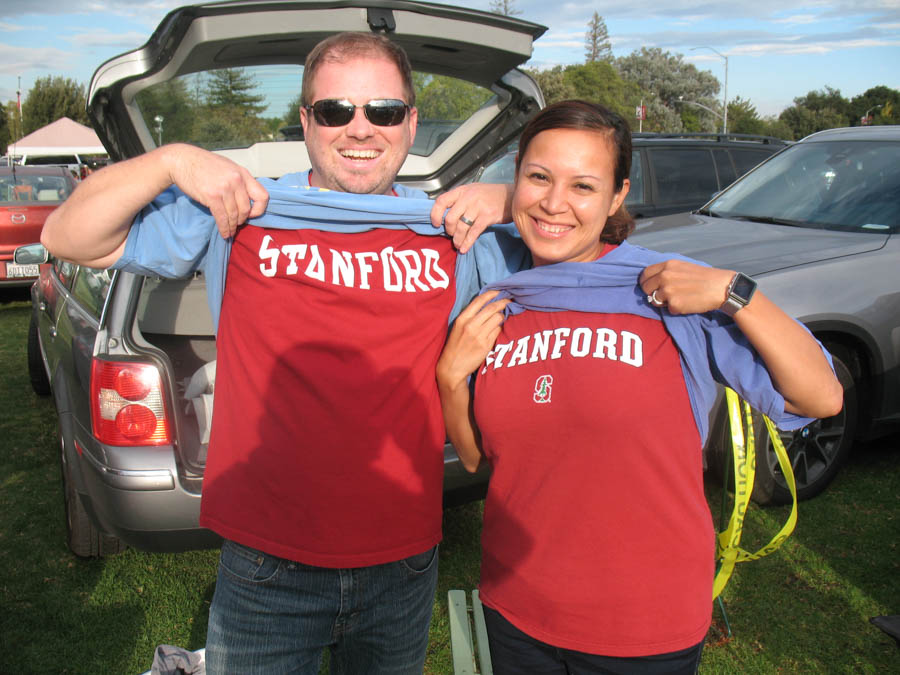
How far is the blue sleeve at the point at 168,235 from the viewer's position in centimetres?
169

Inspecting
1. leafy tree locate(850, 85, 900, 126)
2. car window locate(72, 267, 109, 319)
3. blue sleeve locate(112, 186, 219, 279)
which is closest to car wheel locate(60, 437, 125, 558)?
car window locate(72, 267, 109, 319)

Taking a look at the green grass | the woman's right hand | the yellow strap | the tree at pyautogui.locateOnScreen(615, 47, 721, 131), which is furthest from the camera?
the tree at pyautogui.locateOnScreen(615, 47, 721, 131)

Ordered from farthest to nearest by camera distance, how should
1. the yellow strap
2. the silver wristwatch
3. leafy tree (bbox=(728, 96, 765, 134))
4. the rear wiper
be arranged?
leafy tree (bbox=(728, 96, 765, 134)), the rear wiper, the yellow strap, the silver wristwatch

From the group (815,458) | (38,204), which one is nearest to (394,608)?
(815,458)

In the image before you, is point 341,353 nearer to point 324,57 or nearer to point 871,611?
point 324,57

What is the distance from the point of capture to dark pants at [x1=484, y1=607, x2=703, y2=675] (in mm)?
1592

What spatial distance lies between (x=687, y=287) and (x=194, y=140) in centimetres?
247

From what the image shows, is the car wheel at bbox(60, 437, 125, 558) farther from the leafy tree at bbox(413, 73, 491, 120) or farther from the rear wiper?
the rear wiper

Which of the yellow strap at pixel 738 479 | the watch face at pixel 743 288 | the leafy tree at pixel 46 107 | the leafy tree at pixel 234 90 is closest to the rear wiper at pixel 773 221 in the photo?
the yellow strap at pixel 738 479

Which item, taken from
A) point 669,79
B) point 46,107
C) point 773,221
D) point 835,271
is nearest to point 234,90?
point 835,271

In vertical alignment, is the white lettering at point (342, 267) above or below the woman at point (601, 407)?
above

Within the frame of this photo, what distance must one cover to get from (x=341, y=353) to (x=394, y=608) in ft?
2.06

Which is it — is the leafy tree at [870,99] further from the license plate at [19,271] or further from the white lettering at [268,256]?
the white lettering at [268,256]

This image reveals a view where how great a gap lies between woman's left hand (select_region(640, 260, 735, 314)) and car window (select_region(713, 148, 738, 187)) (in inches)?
270
